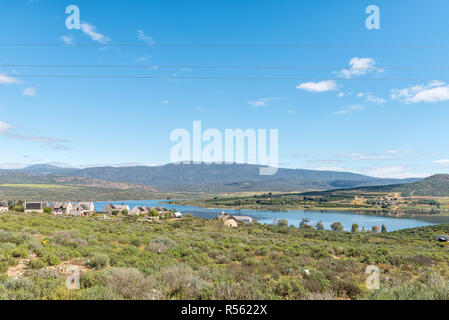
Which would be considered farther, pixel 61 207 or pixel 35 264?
pixel 61 207

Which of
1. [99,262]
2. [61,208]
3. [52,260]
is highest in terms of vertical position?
[52,260]

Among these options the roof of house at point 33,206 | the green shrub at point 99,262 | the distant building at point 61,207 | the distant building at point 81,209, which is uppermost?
the green shrub at point 99,262

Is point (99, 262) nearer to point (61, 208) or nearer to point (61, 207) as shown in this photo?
point (61, 208)

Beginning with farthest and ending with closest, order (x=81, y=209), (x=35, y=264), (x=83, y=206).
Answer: (x=83, y=206) → (x=81, y=209) → (x=35, y=264)

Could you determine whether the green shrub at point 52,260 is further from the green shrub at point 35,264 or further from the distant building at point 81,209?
the distant building at point 81,209

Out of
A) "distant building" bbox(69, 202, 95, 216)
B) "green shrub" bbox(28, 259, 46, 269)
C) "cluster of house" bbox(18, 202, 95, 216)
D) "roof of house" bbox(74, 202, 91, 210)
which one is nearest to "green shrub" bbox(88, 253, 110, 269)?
"green shrub" bbox(28, 259, 46, 269)

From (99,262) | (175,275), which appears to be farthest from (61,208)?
(175,275)

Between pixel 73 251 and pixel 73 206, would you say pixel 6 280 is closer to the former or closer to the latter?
pixel 73 251

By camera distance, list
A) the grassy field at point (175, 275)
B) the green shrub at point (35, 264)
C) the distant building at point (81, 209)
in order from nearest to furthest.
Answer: the grassy field at point (175, 275) < the green shrub at point (35, 264) < the distant building at point (81, 209)

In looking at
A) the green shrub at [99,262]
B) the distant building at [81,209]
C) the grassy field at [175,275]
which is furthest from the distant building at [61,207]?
the green shrub at [99,262]

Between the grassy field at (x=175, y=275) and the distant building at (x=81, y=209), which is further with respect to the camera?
the distant building at (x=81, y=209)
